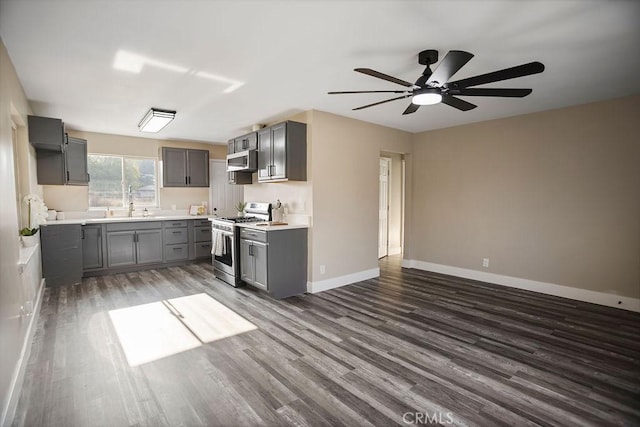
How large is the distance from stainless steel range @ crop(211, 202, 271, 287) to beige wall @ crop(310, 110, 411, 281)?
1.04 meters

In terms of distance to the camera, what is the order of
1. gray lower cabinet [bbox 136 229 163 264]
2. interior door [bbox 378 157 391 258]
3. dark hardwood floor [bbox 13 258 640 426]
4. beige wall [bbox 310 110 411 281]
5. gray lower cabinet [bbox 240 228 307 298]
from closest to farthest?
dark hardwood floor [bbox 13 258 640 426] < gray lower cabinet [bbox 240 228 307 298] < beige wall [bbox 310 110 411 281] < gray lower cabinet [bbox 136 229 163 264] < interior door [bbox 378 157 391 258]

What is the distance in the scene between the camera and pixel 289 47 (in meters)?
2.51

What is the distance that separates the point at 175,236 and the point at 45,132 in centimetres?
266

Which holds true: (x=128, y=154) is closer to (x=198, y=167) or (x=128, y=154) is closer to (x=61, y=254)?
(x=198, y=167)

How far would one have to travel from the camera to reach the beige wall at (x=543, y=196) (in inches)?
152

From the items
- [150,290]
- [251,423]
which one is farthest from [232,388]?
[150,290]

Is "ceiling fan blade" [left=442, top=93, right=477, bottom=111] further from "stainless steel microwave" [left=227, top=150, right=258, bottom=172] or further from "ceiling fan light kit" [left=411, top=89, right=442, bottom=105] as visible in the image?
"stainless steel microwave" [left=227, top=150, right=258, bottom=172]

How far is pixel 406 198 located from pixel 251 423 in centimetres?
492

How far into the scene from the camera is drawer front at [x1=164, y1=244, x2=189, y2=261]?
5.99m

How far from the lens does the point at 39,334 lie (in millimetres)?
3080

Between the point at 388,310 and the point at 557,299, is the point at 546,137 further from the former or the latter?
the point at 388,310

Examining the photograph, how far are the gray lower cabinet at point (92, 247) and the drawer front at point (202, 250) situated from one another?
1.57 meters

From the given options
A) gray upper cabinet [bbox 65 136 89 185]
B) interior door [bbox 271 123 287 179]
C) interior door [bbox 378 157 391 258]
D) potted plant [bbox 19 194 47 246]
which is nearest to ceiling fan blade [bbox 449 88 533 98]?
interior door [bbox 271 123 287 179]

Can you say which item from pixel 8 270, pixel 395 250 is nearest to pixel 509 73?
pixel 8 270
